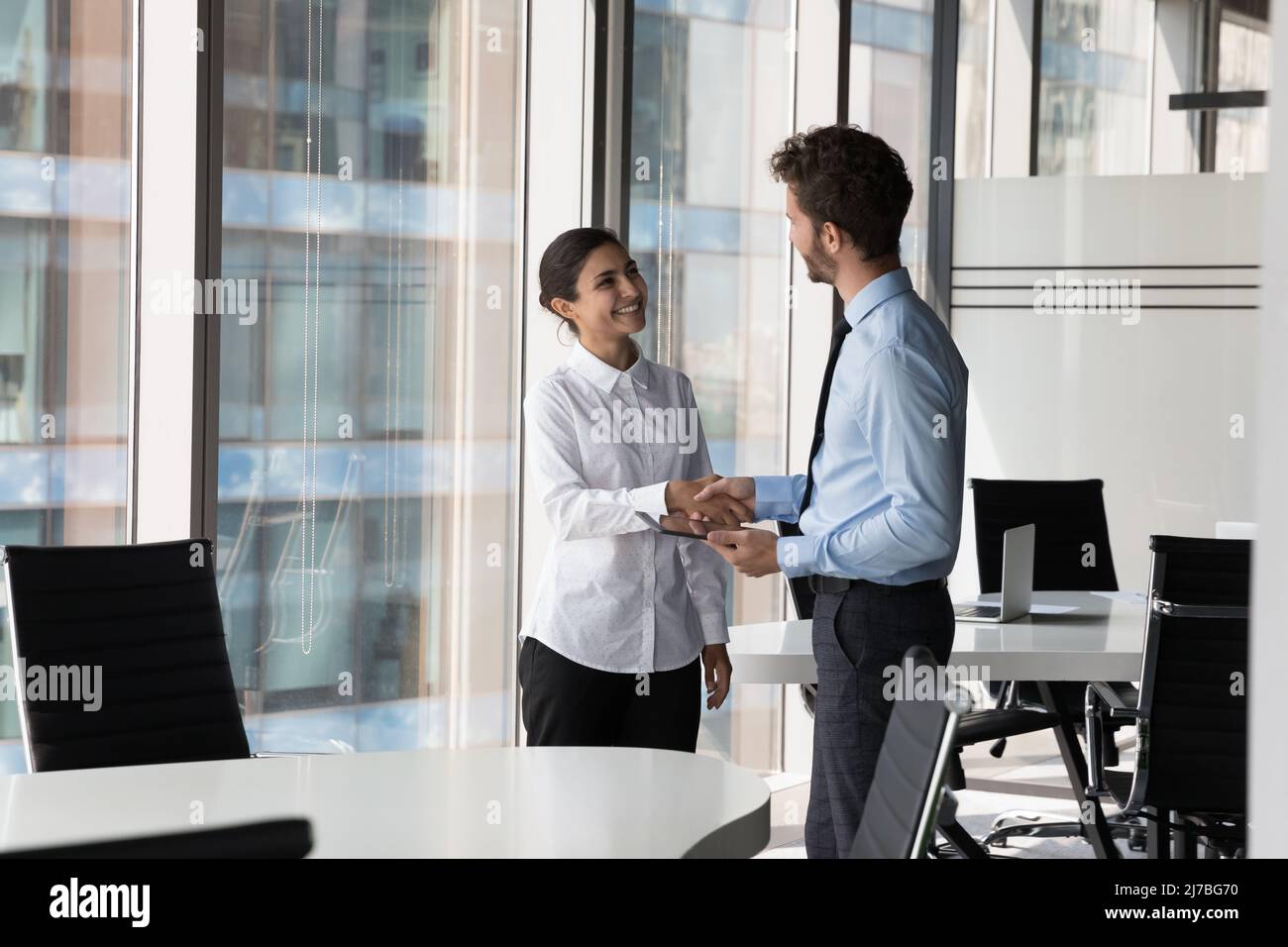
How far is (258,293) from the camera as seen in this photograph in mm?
3879

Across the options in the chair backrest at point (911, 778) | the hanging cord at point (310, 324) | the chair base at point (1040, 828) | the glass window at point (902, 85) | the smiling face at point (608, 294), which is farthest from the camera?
the glass window at point (902, 85)

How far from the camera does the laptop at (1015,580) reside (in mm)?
3832

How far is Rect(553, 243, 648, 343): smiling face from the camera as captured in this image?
2.98 metres

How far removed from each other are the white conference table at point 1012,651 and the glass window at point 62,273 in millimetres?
1723

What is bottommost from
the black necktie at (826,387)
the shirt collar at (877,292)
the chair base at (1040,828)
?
the chair base at (1040,828)

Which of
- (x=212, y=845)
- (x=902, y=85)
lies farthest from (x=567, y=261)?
(x=902, y=85)

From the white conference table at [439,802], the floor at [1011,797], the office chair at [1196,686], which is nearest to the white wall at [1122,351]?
the floor at [1011,797]

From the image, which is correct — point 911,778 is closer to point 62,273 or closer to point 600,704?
point 600,704

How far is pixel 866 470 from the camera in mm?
2439

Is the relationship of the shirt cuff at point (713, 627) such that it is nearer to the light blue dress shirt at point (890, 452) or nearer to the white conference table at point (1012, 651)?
the white conference table at point (1012, 651)
